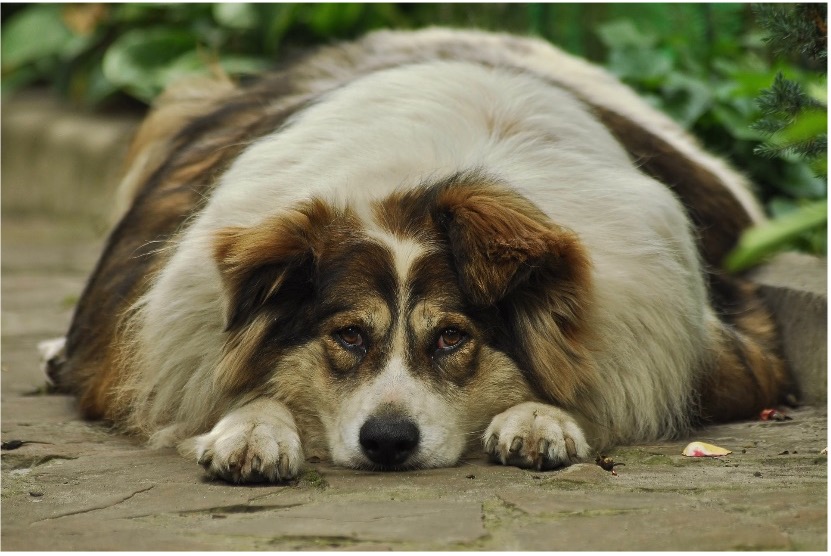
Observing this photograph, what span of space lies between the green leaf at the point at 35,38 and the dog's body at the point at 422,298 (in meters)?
7.09

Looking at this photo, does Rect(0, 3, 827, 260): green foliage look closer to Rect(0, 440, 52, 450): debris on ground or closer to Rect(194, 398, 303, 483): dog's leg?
Rect(194, 398, 303, 483): dog's leg

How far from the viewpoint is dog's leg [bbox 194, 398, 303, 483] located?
3652 mm

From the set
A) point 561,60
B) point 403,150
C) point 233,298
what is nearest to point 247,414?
point 233,298

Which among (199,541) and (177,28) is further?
(177,28)

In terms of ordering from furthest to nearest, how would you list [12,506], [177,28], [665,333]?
[177,28], [665,333], [12,506]

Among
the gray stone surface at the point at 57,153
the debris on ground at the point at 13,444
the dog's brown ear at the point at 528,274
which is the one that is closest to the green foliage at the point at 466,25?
the gray stone surface at the point at 57,153

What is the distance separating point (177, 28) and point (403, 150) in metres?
7.01

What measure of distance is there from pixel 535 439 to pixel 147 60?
7.72 m

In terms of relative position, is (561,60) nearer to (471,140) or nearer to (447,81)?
(447,81)

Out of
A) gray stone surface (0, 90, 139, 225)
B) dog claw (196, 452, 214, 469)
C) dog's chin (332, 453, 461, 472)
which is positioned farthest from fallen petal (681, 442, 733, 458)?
gray stone surface (0, 90, 139, 225)

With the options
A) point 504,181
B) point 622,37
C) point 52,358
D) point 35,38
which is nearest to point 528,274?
point 504,181

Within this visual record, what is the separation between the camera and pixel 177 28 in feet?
35.5

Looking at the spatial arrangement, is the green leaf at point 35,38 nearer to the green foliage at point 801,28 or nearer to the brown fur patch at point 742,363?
the brown fur patch at point 742,363

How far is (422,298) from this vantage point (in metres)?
3.89
